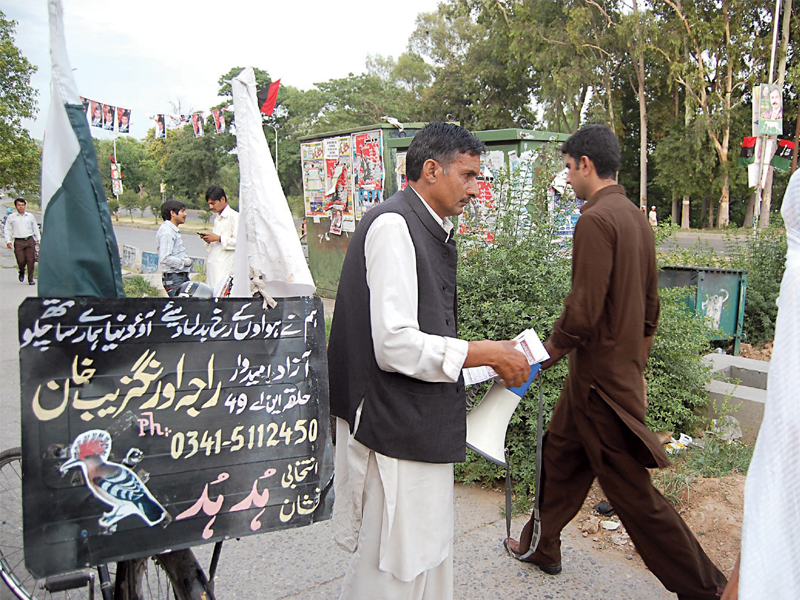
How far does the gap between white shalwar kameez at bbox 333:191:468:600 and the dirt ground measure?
146cm

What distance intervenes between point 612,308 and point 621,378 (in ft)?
0.95

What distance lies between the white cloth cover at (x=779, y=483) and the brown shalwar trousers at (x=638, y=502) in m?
1.34

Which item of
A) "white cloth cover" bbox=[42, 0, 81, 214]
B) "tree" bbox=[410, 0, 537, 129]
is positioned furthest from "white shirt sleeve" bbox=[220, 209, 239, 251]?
"tree" bbox=[410, 0, 537, 129]

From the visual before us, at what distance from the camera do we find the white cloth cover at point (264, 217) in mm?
1969

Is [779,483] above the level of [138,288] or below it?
above

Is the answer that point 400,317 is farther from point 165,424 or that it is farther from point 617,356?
point 617,356

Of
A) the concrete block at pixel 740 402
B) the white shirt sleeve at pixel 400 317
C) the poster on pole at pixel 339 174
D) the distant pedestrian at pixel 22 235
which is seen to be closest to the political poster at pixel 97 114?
the distant pedestrian at pixel 22 235

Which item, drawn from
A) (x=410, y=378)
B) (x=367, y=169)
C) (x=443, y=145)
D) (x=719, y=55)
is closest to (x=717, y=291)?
(x=367, y=169)

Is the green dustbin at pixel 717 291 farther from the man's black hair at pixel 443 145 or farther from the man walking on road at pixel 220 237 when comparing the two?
the man walking on road at pixel 220 237

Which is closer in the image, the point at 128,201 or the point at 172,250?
the point at 172,250

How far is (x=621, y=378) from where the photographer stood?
2.50m

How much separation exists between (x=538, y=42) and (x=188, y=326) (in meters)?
32.2

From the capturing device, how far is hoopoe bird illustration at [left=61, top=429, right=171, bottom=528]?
1.49 m

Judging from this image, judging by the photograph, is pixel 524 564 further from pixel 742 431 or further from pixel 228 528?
pixel 742 431
